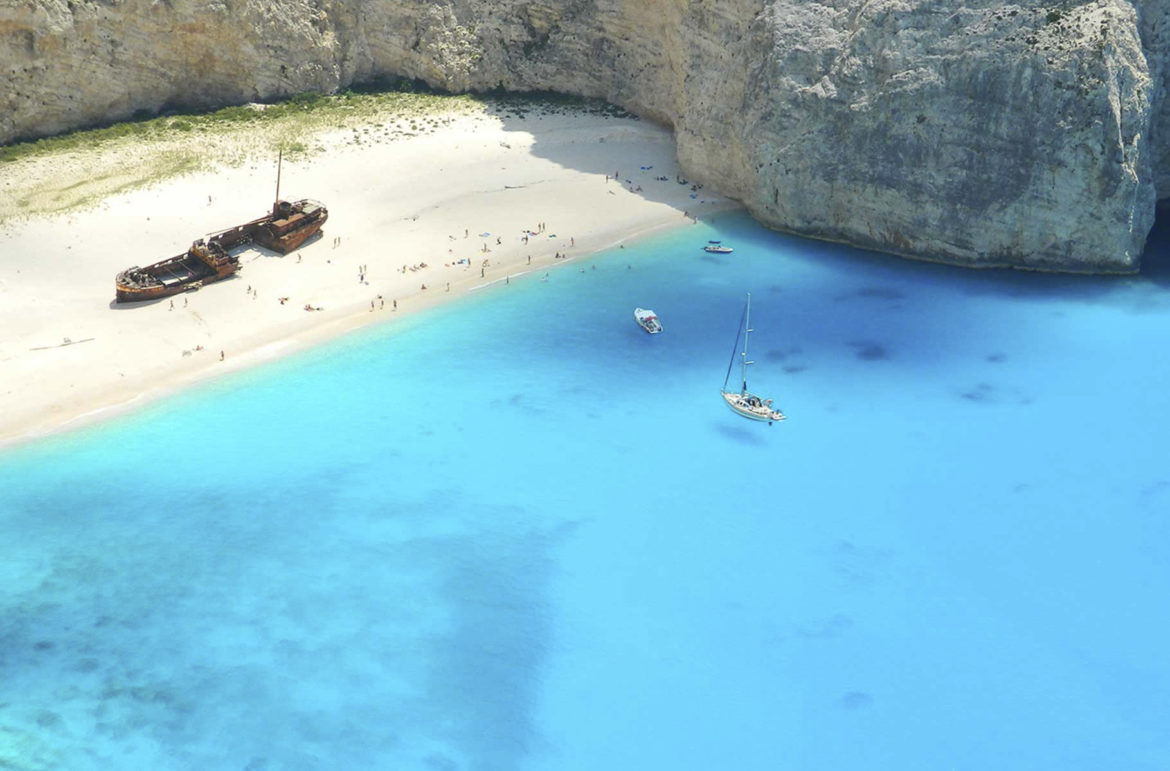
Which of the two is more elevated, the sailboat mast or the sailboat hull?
the sailboat mast

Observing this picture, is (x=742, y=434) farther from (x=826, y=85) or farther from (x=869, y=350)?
(x=826, y=85)

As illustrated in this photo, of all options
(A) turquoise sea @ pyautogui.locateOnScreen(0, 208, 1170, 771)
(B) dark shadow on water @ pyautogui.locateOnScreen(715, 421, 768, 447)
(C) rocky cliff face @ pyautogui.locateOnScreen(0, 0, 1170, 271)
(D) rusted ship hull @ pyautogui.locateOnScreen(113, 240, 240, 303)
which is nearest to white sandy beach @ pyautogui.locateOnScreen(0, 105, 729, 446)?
(D) rusted ship hull @ pyautogui.locateOnScreen(113, 240, 240, 303)

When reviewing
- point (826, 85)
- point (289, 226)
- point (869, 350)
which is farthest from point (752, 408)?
point (289, 226)

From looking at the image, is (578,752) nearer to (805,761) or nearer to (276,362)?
(805,761)

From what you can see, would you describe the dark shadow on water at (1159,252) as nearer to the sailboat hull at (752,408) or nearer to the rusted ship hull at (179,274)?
the sailboat hull at (752,408)

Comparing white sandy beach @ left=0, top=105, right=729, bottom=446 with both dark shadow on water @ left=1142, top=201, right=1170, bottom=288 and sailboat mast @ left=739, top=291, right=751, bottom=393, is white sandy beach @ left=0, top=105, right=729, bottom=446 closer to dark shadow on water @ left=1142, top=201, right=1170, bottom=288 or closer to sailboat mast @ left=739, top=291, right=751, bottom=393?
sailboat mast @ left=739, top=291, right=751, bottom=393

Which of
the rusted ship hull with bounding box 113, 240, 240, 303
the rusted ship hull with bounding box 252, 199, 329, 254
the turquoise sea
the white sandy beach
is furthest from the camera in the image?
the rusted ship hull with bounding box 252, 199, 329, 254
